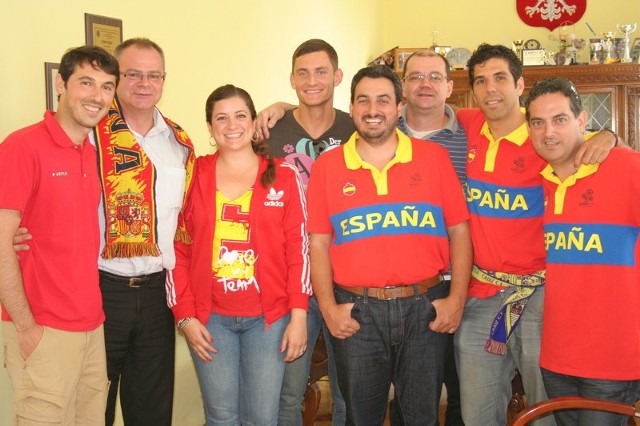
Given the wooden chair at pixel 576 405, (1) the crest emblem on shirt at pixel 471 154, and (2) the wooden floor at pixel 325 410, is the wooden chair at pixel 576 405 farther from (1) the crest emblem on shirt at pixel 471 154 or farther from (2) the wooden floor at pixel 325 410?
(2) the wooden floor at pixel 325 410

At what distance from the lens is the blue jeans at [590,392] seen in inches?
77.7

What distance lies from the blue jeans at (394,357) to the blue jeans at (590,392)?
387 mm

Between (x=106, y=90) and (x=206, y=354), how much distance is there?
0.91 metres

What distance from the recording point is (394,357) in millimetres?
2275

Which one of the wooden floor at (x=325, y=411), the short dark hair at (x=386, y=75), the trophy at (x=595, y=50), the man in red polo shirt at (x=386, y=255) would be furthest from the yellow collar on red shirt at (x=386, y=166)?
the trophy at (x=595, y=50)

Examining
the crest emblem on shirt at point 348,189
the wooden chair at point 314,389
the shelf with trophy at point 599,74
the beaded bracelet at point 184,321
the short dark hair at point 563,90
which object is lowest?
the wooden chair at point 314,389

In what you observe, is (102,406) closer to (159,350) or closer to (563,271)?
(159,350)

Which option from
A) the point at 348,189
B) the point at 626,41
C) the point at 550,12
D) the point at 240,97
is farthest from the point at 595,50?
the point at 240,97

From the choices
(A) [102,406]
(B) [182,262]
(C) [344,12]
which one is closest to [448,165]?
(B) [182,262]

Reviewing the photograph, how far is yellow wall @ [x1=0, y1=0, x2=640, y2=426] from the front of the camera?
2.30 m

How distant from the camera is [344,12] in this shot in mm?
5461

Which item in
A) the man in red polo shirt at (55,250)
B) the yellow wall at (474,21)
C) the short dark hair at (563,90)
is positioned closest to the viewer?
the man in red polo shirt at (55,250)

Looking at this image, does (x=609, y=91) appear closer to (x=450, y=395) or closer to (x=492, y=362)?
(x=450, y=395)

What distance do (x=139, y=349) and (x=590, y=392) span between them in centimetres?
149
